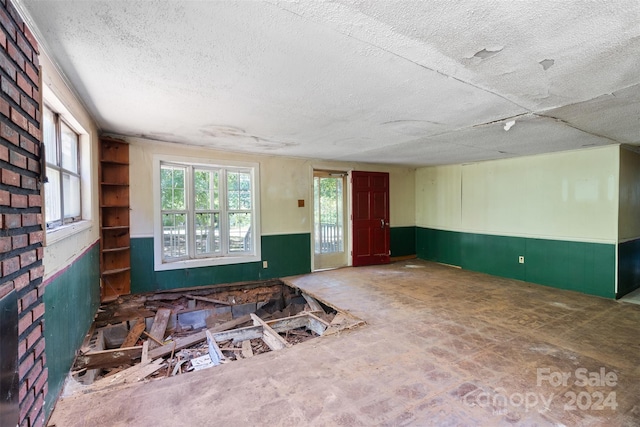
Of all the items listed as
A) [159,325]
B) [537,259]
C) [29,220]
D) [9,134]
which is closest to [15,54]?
[9,134]

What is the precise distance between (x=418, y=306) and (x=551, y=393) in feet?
6.15

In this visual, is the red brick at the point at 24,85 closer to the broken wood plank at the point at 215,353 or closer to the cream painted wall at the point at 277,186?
the broken wood plank at the point at 215,353

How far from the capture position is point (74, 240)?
2.75m

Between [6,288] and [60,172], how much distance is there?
1.70m

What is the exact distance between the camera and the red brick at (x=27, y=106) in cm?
152

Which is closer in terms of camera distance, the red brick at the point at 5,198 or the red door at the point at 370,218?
the red brick at the point at 5,198

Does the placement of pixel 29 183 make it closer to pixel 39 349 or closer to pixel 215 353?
pixel 39 349

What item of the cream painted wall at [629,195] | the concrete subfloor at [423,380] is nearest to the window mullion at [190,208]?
the concrete subfloor at [423,380]

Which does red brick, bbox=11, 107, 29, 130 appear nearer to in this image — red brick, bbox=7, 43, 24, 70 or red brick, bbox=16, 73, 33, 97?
red brick, bbox=16, 73, 33, 97

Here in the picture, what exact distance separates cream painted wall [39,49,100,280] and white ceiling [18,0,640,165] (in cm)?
11

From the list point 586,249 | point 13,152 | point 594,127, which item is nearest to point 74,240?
point 13,152

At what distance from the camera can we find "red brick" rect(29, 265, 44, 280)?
1.63 meters

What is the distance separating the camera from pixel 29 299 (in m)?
1.60

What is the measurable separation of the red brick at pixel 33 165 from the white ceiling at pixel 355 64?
2.46 ft
